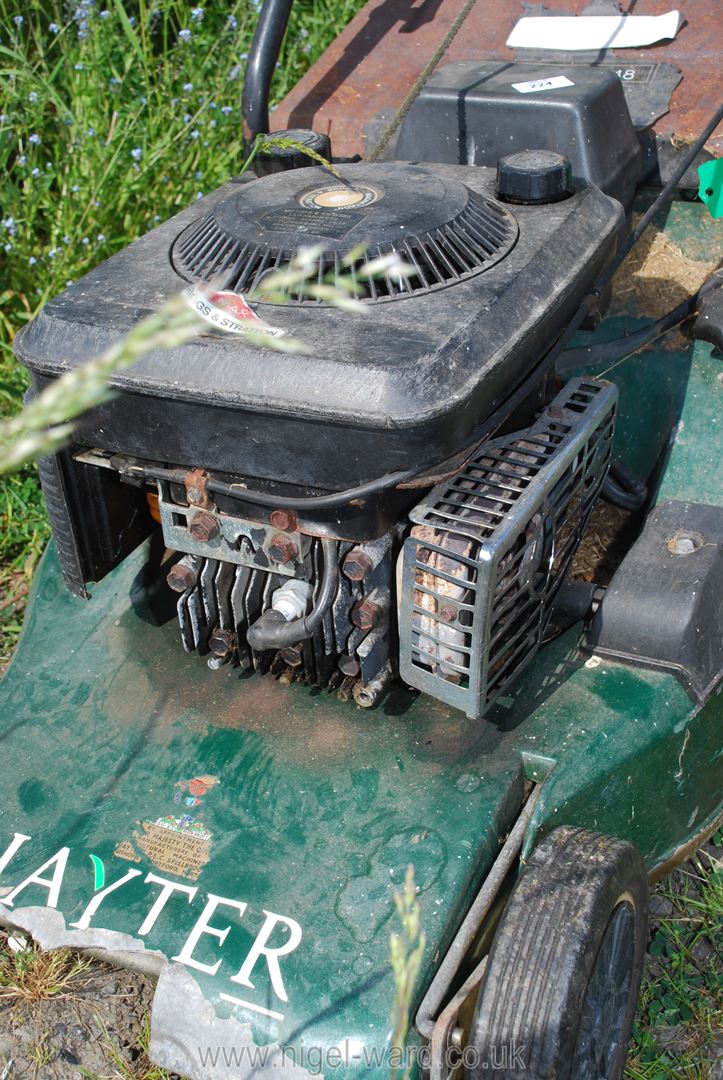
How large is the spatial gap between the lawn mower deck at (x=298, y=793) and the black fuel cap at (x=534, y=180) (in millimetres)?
520

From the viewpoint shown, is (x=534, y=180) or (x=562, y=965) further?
(x=534, y=180)

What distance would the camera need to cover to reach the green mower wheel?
4.69 ft

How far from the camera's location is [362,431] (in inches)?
58.8

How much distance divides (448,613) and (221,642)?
0.45 metres

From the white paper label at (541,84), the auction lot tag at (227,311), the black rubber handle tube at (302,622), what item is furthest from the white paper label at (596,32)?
the black rubber handle tube at (302,622)

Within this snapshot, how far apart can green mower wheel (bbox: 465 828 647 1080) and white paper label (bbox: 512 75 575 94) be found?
1.42 meters

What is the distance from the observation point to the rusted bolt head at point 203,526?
5.70 feet

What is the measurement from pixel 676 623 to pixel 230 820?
0.73 metres

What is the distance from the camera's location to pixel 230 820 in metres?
1.73

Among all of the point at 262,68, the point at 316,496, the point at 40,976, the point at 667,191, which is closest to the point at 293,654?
the point at 316,496

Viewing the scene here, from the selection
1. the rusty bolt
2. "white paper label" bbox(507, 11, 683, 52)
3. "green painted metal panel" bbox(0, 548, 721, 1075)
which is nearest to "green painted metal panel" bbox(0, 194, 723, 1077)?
"green painted metal panel" bbox(0, 548, 721, 1075)

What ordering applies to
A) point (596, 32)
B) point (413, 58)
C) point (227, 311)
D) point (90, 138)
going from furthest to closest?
point (90, 138) → point (413, 58) → point (596, 32) → point (227, 311)

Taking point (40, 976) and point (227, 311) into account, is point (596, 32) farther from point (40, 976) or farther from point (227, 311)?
point (40, 976)

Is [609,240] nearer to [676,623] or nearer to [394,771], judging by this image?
[676,623]
